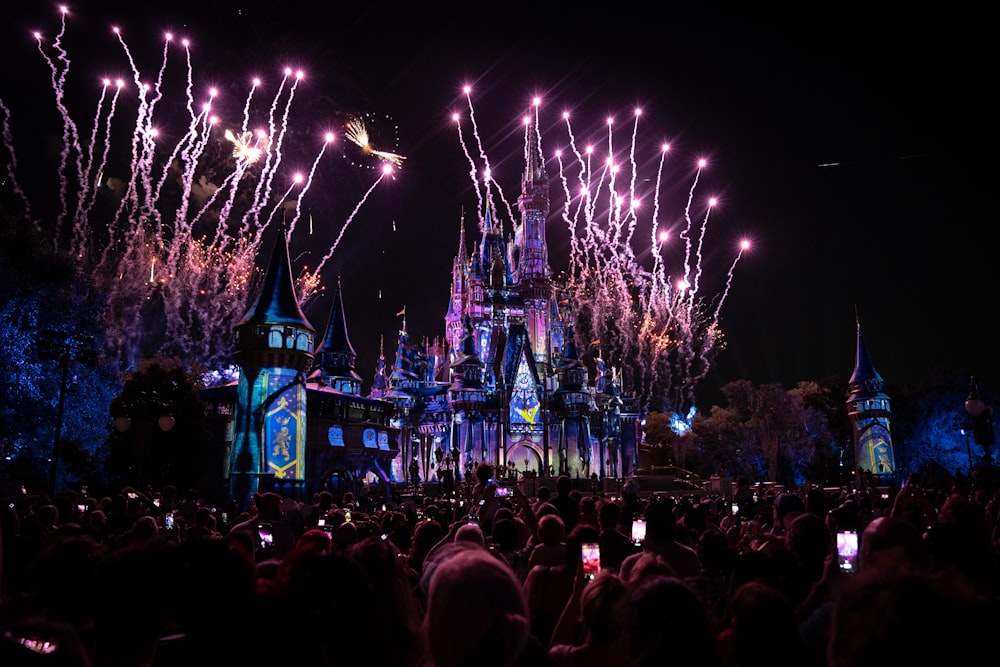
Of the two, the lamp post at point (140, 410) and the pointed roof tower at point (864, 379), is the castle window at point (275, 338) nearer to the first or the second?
the lamp post at point (140, 410)

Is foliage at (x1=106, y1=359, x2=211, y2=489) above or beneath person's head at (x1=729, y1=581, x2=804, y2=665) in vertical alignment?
above

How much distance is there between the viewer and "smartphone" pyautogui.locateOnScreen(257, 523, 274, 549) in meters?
10.4

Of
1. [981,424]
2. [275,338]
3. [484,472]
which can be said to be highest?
[275,338]

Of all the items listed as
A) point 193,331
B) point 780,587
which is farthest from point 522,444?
point 780,587

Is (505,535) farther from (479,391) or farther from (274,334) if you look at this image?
(479,391)

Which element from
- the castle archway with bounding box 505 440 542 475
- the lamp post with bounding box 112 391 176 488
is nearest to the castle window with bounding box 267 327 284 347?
the lamp post with bounding box 112 391 176 488

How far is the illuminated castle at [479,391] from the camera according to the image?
50812mm

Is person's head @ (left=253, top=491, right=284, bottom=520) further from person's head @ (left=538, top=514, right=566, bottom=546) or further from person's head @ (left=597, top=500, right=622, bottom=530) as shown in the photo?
person's head @ (left=597, top=500, right=622, bottom=530)

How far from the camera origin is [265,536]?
1050 centimetres

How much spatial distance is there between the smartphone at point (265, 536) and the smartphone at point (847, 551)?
7447mm

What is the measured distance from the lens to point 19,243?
1570 inches

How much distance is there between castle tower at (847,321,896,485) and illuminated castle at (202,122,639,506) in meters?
23.3

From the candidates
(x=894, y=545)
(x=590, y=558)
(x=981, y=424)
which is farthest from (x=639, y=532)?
(x=981, y=424)

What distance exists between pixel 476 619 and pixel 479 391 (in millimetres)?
64852
